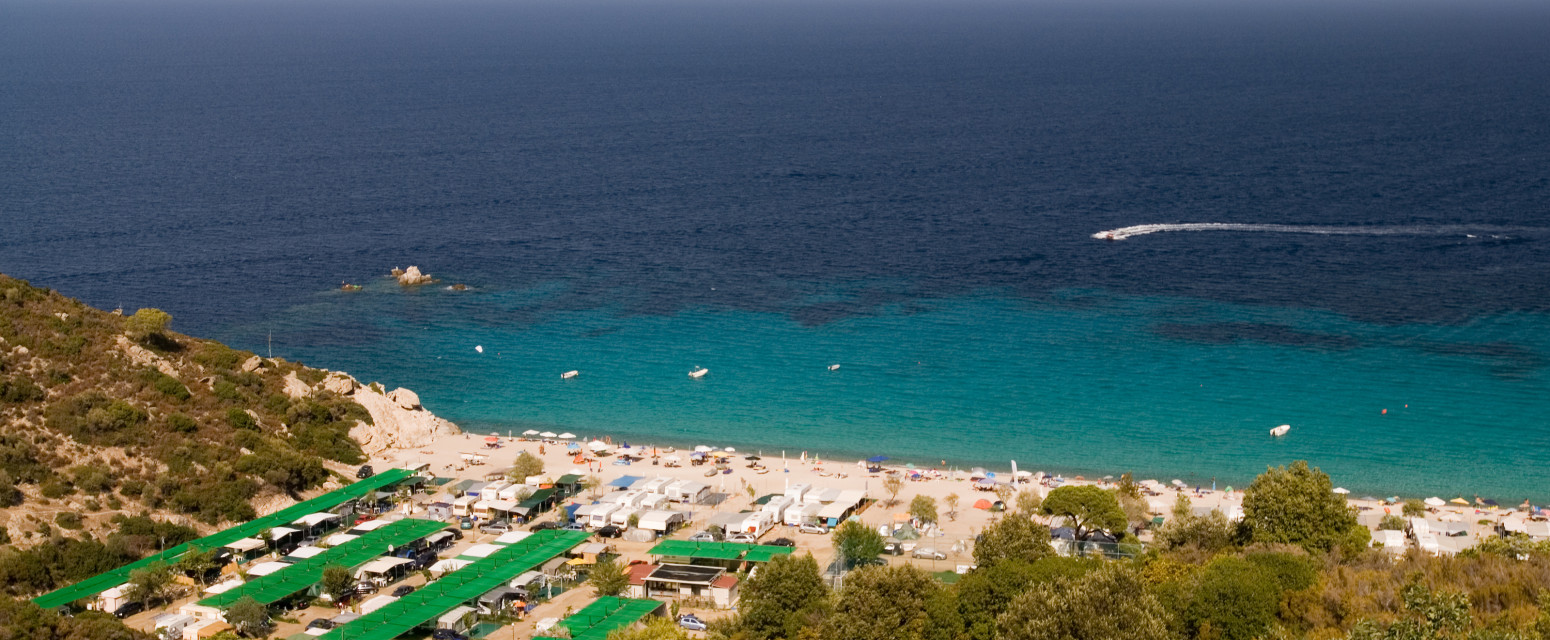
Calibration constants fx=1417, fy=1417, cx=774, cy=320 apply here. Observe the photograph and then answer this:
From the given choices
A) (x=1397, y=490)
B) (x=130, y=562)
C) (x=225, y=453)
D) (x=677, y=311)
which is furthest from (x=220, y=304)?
(x=1397, y=490)

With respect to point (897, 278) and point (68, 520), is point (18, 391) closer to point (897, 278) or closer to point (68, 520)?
point (68, 520)

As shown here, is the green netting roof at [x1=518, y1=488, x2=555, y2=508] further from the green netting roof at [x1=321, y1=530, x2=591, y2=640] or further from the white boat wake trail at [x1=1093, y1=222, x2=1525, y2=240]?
the white boat wake trail at [x1=1093, y1=222, x2=1525, y2=240]

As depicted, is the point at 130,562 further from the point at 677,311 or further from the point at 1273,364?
the point at 1273,364

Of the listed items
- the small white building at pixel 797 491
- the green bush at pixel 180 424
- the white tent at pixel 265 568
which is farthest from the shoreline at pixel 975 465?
the white tent at pixel 265 568

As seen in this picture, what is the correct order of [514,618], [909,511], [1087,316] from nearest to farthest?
[514,618] < [909,511] < [1087,316]

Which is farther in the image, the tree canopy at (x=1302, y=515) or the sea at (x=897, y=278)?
the sea at (x=897, y=278)

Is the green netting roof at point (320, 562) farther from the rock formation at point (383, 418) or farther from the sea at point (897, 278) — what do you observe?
the sea at point (897, 278)

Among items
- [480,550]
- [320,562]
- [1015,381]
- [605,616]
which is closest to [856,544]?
[605,616]
